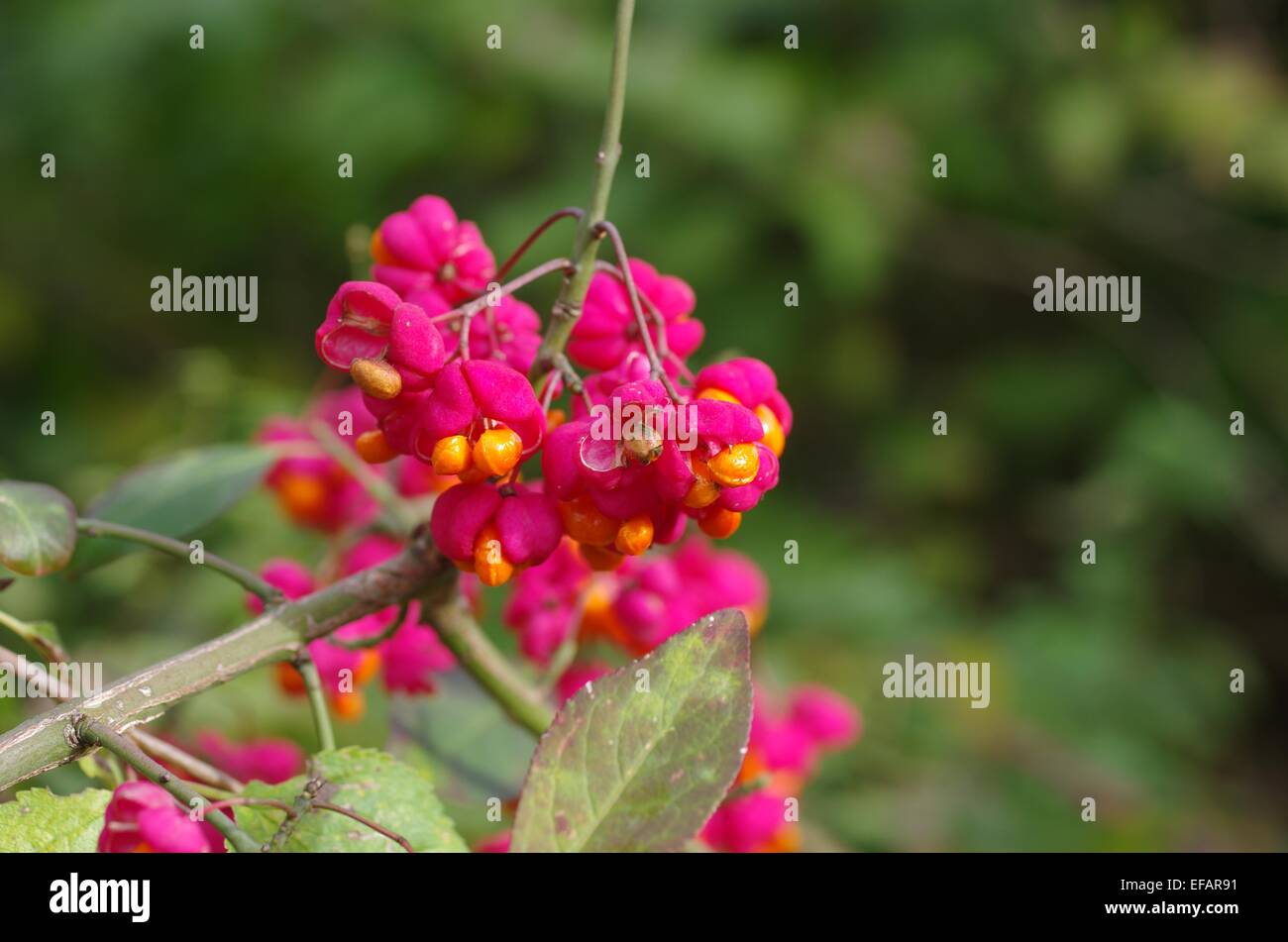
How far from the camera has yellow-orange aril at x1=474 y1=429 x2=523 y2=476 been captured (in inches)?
20.1

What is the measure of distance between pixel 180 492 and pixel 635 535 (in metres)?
0.41

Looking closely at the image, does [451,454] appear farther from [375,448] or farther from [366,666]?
[366,666]

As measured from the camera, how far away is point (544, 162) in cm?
265

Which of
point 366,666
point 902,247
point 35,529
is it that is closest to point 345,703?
point 366,666

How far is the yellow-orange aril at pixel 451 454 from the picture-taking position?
512 mm

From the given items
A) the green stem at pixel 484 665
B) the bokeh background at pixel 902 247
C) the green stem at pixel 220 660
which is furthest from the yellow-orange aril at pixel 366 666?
the bokeh background at pixel 902 247

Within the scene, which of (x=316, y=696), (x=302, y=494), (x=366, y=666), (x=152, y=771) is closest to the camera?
(x=152, y=771)

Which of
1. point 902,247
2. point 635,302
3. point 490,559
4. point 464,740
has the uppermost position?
point 902,247

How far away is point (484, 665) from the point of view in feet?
2.26

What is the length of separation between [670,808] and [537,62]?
2.07 m

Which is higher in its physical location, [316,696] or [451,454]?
[451,454]

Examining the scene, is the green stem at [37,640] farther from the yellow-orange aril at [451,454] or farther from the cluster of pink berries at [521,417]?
the yellow-orange aril at [451,454]
